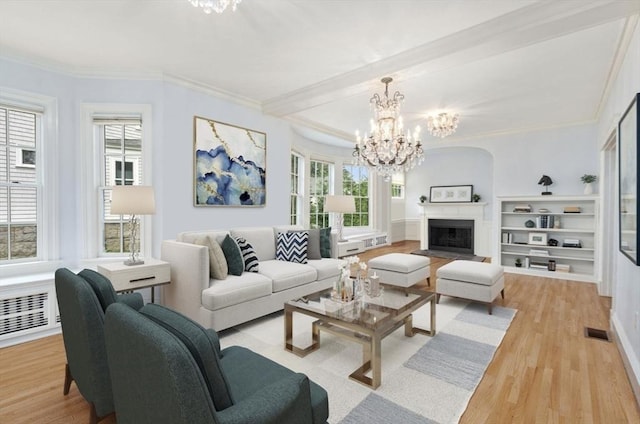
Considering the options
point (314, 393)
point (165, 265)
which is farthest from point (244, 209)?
point (314, 393)

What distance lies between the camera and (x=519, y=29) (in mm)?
2482

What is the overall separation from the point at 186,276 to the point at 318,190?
4.41 meters

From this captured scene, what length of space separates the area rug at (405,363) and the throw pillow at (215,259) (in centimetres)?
56

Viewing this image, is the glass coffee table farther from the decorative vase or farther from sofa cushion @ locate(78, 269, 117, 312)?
the decorative vase

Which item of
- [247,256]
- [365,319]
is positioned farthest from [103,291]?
[247,256]

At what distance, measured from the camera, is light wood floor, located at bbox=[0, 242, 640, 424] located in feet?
6.12

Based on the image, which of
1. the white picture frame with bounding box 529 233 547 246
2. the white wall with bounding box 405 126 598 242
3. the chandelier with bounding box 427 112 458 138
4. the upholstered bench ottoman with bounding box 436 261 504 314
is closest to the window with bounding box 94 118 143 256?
the upholstered bench ottoman with bounding box 436 261 504 314

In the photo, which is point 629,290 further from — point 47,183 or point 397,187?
point 397,187

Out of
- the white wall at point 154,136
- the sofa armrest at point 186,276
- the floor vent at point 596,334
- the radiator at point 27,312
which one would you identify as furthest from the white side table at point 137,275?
the floor vent at point 596,334

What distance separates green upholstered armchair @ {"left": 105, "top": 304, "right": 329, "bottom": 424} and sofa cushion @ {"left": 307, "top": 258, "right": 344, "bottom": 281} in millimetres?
2541

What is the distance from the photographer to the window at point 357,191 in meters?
7.87

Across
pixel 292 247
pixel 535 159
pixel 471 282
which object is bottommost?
pixel 471 282

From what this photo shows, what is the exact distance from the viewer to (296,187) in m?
6.38

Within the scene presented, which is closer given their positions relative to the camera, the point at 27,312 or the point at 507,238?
the point at 27,312
